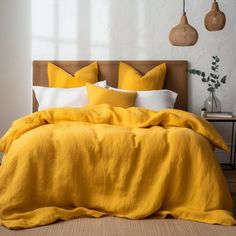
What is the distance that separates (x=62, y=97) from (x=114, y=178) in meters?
1.81

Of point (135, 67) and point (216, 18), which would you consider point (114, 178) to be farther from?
point (135, 67)

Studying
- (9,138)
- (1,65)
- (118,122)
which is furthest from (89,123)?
(1,65)

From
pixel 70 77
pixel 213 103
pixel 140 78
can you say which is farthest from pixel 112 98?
pixel 213 103

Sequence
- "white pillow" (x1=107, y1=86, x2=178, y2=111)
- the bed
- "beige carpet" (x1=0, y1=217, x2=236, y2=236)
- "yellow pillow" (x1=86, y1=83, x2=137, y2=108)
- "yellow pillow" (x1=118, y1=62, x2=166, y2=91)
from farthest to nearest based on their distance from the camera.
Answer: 1. "yellow pillow" (x1=118, y1=62, x2=166, y2=91)
2. "white pillow" (x1=107, y1=86, x2=178, y2=111)
3. "yellow pillow" (x1=86, y1=83, x2=137, y2=108)
4. the bed
5. "beige carpet" (x1=0, y1=217, x2=236, y2=236)

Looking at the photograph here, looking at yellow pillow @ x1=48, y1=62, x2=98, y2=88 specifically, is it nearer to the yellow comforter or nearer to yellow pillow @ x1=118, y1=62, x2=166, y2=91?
yellow pillow @ x1=118, y1=62, x2=166, y2=91

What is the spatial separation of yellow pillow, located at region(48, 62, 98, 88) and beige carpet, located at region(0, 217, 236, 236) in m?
2.19

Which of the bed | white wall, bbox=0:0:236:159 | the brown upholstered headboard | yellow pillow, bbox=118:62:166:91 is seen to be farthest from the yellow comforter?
white wall, bbox=0:0:236:159

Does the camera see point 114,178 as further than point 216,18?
No

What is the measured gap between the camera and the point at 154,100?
4.15 meters

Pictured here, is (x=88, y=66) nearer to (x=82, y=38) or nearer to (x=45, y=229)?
(x=82, y=38)

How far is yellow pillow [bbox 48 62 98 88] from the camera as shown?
14.7 feet

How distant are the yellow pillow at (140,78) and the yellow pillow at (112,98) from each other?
308mm

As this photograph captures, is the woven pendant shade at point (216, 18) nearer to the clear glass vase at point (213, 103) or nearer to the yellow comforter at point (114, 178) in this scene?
the clear glass vase at point (213, 103)

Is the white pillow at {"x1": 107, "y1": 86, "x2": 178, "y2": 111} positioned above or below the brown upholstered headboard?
below
